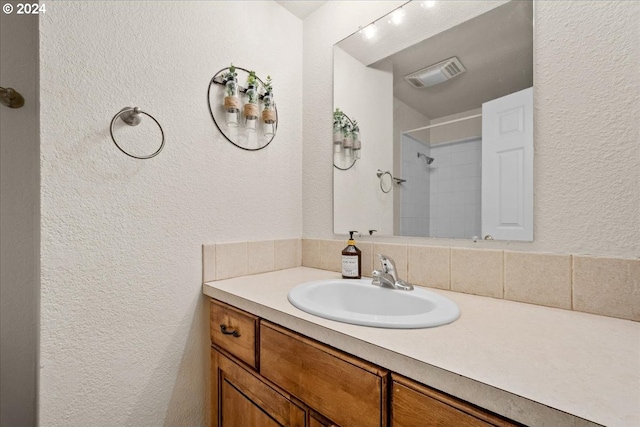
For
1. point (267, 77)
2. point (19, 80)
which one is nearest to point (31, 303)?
point (19, 80)

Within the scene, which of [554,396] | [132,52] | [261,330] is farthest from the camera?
[132,52]

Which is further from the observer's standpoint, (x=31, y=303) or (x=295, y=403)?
(x=31, y=303)

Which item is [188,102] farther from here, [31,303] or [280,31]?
[31,303]

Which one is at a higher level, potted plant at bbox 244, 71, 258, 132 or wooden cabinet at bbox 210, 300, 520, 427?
potted plant at bbox 244, 71, 258, 132

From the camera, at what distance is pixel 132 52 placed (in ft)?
3.28

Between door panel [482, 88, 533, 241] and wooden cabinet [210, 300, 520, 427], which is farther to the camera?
door panel [482, 88, 533, 241]

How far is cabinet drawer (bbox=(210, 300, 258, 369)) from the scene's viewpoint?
0.93 meters

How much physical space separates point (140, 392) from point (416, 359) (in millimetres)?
1019

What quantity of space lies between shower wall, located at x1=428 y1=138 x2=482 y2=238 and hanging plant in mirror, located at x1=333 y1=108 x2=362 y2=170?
0.39 meters

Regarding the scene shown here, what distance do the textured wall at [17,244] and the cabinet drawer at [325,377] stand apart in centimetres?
107

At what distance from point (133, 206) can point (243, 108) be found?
632mm

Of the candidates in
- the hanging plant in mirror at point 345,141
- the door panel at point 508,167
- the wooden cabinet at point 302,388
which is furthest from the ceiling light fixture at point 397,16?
the wooden cabinet at point 302,388

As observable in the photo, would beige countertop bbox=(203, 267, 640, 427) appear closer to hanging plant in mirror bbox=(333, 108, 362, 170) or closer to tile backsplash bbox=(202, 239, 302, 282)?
tile backsplash bbox=(202, 239, 302, 282)

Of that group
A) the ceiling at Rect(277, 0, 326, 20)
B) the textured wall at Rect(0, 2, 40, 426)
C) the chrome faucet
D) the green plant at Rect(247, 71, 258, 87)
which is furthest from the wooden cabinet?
the ceiling at Rect(277, 0, 326, 20)
